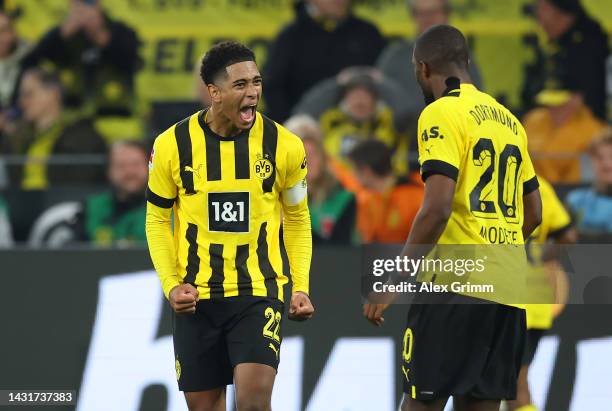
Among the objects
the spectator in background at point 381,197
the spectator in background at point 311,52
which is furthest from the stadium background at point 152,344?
the spectator in background at point 311,52

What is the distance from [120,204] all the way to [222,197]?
365cm

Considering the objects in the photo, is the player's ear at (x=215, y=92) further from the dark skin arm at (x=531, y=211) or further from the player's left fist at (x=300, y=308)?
the dark skin arm at (x=531, y=211)

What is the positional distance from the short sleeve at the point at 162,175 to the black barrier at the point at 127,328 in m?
2.31

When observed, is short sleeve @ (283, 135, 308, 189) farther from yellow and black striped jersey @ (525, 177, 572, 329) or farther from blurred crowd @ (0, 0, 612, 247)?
blurred crowd @ (0, 0, 612, 247)

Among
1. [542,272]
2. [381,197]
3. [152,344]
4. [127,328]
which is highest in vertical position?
[381,197]

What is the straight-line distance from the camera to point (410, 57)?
10852 millimetres

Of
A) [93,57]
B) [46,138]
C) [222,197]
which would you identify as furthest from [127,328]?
[93,57]

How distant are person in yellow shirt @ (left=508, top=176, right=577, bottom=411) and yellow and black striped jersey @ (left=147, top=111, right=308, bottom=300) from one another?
2.17 meters

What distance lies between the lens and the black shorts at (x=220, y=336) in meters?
6.14

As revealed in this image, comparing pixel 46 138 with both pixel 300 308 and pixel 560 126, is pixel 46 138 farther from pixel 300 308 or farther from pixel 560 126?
pixel 300 308

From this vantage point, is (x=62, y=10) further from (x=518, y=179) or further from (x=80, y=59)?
(x=518, y=179)

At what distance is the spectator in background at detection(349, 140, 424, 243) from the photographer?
9141 millimetres

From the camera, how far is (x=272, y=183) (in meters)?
6.22

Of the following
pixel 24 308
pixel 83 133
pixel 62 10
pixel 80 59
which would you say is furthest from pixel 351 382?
pixel 62 10
